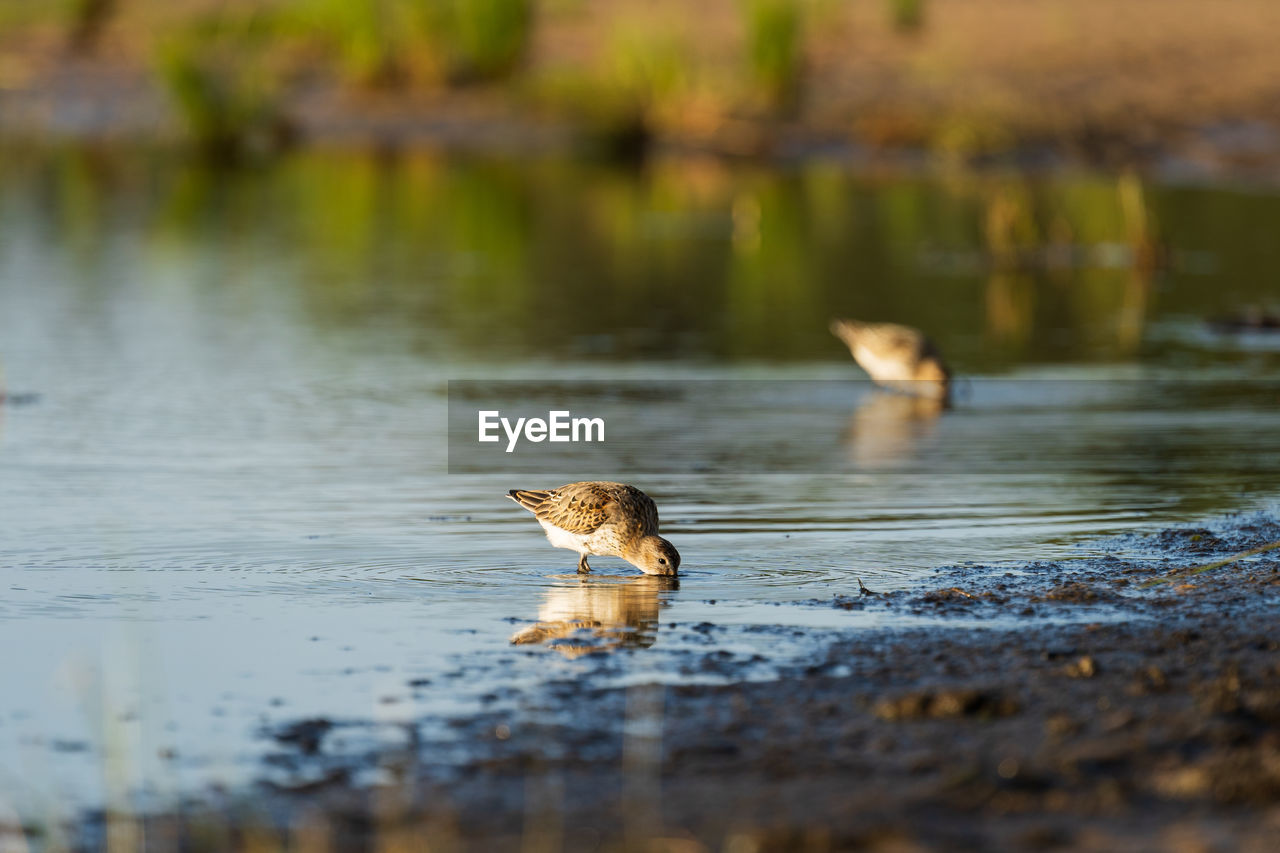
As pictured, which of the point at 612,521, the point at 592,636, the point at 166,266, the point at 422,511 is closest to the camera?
the point at 592,636

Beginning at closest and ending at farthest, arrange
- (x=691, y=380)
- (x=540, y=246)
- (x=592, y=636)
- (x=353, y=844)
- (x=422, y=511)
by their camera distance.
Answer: (x=353, y=844) < (x=592, y=636) < (x=422, y=511) < (x=691, y=380) < (x=540, y=246)

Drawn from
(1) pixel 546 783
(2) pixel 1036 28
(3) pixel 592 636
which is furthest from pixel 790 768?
(2) pixel 1036 28

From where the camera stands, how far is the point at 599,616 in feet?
26.1

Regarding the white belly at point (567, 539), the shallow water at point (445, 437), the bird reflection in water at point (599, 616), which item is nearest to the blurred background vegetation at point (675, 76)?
the shallow water at point (445, 437)

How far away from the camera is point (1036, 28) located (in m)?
38.3

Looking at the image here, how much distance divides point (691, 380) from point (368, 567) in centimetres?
646

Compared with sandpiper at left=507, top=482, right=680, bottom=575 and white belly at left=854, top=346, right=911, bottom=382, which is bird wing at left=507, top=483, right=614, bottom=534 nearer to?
sandpiper at left=507, top=482, right=680, bottom=575

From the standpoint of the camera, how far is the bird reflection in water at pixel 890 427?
12.0 m

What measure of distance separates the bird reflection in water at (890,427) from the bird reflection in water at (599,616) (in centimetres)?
336

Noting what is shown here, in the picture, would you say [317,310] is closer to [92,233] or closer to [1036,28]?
[92,233]

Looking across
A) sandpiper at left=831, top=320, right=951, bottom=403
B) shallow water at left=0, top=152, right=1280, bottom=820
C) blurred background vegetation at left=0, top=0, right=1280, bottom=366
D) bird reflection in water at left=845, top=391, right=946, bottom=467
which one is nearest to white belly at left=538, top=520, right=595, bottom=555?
shallow water at left=0, top=152, right=1280, bottom=820

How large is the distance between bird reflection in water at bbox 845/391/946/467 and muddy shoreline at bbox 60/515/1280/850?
438cm

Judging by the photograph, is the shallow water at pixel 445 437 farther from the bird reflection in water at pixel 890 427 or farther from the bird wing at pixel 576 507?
the bird wing at pixel 576 507

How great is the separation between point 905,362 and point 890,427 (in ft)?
4.02
